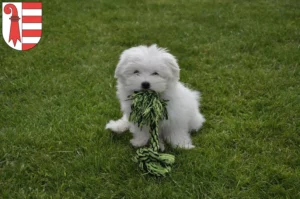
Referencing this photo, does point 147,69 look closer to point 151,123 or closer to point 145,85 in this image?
point 145,85

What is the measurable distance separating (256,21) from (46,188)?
5.34 metres

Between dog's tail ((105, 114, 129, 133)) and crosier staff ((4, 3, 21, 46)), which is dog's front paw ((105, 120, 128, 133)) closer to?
dog's tail ((105, 114, 129, 133))

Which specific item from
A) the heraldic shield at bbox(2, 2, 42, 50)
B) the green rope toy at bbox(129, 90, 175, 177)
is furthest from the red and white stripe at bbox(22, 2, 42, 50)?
the green rope toy at bbox(129, 90, 175, 177)

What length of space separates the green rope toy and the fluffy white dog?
0.27 feet

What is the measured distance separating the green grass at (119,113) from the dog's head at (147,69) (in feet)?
2.19

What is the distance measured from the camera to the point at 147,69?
302cm

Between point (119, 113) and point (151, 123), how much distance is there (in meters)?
0.96

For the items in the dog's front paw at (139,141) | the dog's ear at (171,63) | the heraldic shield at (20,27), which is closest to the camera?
the dog's ear at (171,63)

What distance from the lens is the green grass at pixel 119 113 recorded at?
2.93 m

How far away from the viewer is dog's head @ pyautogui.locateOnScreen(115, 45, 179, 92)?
3010mm

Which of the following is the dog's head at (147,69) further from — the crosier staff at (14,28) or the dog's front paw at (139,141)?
the crosier staff at (14,28)

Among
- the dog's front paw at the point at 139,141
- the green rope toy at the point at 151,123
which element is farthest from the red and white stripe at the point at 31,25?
the green rope toy at the point at 151,123

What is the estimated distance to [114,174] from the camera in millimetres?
2990

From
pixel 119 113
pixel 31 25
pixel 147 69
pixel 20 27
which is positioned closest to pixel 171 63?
pixel 147 69
